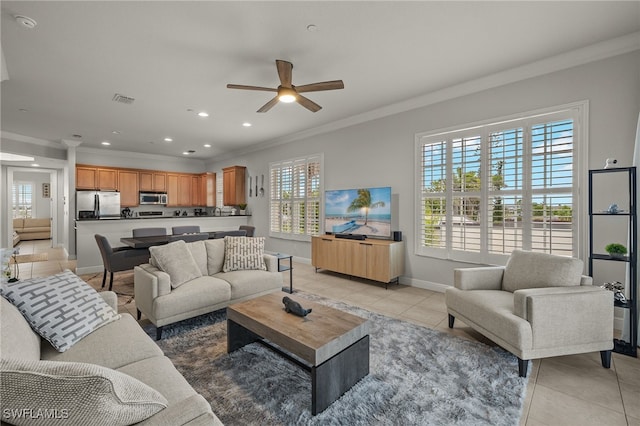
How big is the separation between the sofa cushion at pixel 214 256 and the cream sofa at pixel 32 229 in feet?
34.0

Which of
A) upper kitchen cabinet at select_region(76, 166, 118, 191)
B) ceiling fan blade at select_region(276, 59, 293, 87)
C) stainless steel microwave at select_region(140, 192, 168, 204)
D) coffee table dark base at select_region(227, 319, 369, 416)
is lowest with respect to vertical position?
coffee table dark base at select_region(227, 319, 369, 416)

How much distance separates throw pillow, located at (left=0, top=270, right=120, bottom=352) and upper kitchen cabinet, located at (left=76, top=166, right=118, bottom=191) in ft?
→ 22.3

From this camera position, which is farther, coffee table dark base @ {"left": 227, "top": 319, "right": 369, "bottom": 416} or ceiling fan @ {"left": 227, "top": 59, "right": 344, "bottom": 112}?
ceiling fan @ {"left": 227, "top": 59, "right": 344, "bottom": 112}

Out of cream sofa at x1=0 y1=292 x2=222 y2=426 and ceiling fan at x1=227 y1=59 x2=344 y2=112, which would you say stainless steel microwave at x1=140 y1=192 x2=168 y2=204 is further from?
cream sofa at x1=0 y1=292 x2=222 y2=426

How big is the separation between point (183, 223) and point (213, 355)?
182 inches

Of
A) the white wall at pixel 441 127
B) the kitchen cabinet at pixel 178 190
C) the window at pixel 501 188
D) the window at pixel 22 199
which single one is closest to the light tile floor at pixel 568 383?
the window at pixel 501 188

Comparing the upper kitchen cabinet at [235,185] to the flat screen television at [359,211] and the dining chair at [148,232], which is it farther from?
the flat screen television at [359,211]

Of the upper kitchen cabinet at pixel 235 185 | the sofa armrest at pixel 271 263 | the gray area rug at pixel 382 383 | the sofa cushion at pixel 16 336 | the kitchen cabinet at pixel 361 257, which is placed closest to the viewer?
the sofa cushion at pixel 16 336

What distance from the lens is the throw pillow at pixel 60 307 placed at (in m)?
1.66

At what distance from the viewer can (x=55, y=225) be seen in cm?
877

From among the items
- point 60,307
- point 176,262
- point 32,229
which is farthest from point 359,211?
point 32,229

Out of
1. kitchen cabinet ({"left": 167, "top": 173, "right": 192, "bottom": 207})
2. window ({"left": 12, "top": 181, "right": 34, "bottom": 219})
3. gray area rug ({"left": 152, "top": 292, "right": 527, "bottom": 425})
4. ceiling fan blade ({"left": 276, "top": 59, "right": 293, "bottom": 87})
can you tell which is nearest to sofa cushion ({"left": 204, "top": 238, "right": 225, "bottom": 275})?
gray area rug ({"left": 152, "top": 292, "right": 527, "bottom": 425})

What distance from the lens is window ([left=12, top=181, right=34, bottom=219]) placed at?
10.3m

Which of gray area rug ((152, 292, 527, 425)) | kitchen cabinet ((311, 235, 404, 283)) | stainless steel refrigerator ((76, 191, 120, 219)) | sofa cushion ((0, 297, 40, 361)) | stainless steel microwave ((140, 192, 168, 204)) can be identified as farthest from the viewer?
stainless steel microwave ((140, 192, 168, 204))
